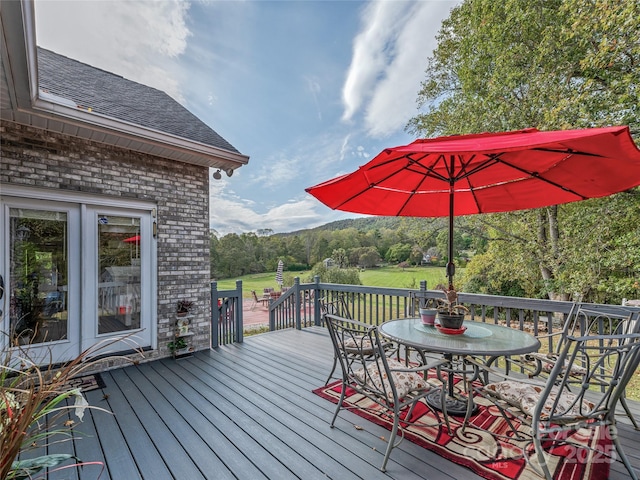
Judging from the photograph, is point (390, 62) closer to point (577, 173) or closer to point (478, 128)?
point (478, 128)

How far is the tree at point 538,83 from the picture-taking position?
5.34 meters

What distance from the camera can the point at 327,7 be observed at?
6.32 metres

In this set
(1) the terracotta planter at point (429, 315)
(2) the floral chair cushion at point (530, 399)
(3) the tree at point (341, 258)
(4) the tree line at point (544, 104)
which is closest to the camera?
(2) the floral chair cushion at point (530, 399)

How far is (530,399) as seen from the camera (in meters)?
2.02

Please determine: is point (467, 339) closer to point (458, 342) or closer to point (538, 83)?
point (458, 342)

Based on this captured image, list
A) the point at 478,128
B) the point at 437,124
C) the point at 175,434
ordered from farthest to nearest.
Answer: the point at 437,124, the point at 478,128, the point at 175,434

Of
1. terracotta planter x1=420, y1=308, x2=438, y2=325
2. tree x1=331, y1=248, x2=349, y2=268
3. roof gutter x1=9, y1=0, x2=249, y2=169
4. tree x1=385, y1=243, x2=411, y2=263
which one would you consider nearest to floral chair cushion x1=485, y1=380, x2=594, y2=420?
terracotta planter x1=420, y1=308, x2=438, y2=325

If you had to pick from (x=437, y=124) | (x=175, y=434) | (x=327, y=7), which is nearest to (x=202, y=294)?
(x=175, y=434)

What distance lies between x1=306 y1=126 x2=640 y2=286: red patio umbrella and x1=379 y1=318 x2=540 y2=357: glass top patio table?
572mm

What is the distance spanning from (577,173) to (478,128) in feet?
19.4

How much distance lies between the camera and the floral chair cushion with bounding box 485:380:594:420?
6.39 ft

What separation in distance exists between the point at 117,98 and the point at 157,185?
1.47 metres

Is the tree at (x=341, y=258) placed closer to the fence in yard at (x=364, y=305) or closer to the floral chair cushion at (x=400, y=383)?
the fence in yard at (x=364, y=305)

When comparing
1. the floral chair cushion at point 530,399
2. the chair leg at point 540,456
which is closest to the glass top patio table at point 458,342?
the floral chair cushion at point 530,399
